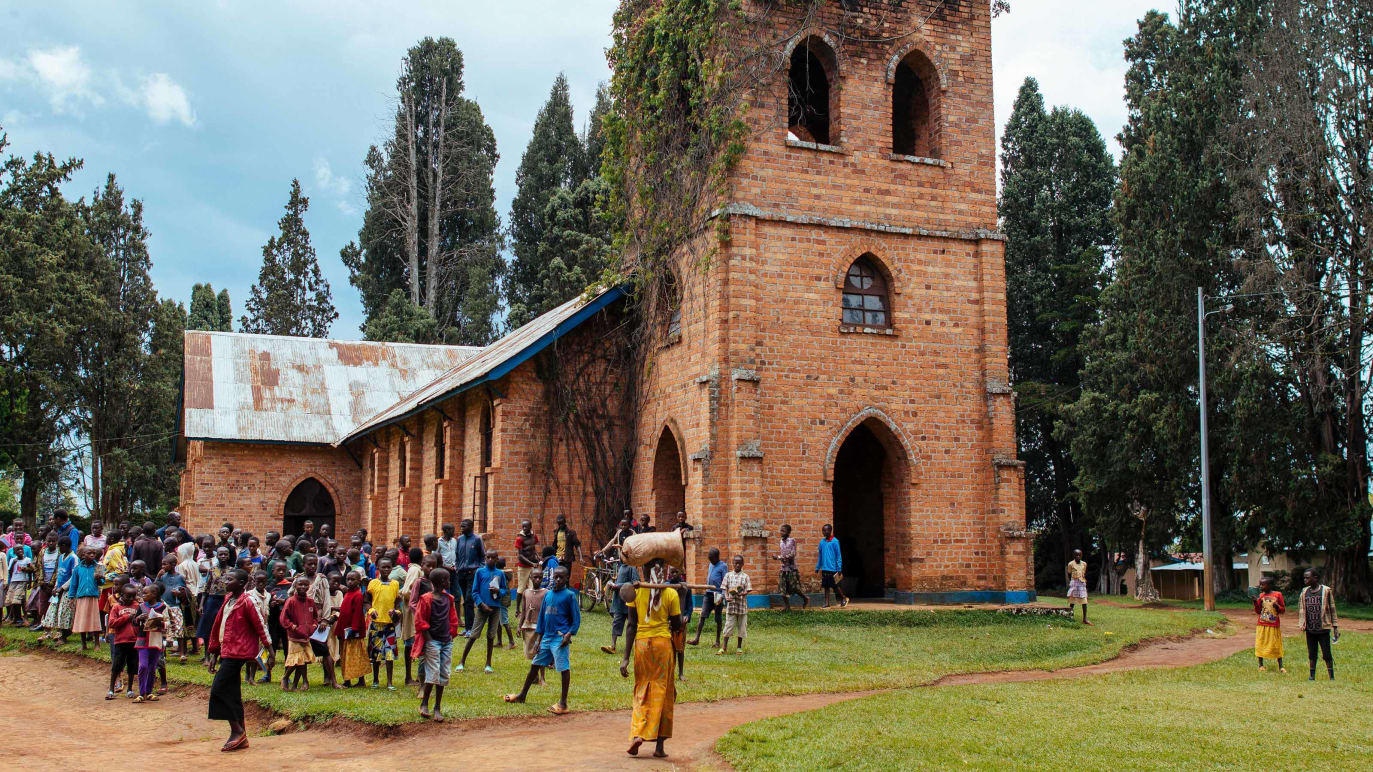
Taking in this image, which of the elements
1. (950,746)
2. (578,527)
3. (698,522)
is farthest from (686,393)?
(950,746)

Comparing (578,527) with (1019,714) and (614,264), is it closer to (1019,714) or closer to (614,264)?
(614,264)

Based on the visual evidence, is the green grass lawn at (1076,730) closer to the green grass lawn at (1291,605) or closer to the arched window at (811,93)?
the arched window at (811,93)

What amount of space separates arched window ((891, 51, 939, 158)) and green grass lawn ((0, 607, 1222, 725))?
28.6 ft

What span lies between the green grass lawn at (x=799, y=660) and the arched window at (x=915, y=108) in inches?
343

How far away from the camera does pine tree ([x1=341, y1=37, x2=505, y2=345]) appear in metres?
53.4

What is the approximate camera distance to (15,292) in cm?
3566

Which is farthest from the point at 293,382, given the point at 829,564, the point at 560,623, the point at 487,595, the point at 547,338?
the point at 560,623

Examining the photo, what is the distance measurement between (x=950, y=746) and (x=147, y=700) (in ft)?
28.8

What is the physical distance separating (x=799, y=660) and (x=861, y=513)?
844 cm

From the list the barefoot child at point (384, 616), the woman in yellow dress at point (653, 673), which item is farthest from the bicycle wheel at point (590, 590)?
the woman in yellow dress at point (653, 673)

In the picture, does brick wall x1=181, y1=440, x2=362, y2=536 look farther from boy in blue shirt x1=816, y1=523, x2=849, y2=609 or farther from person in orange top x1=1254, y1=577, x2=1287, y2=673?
person in orange top x1=1254, y1=577, x2=1287, y2=673

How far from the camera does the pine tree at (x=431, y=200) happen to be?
175 ft

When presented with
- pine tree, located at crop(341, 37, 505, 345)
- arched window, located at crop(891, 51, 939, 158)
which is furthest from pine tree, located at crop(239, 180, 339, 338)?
arched window, located at crop(891, 51, 939, 158)

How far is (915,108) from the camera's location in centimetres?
2178
